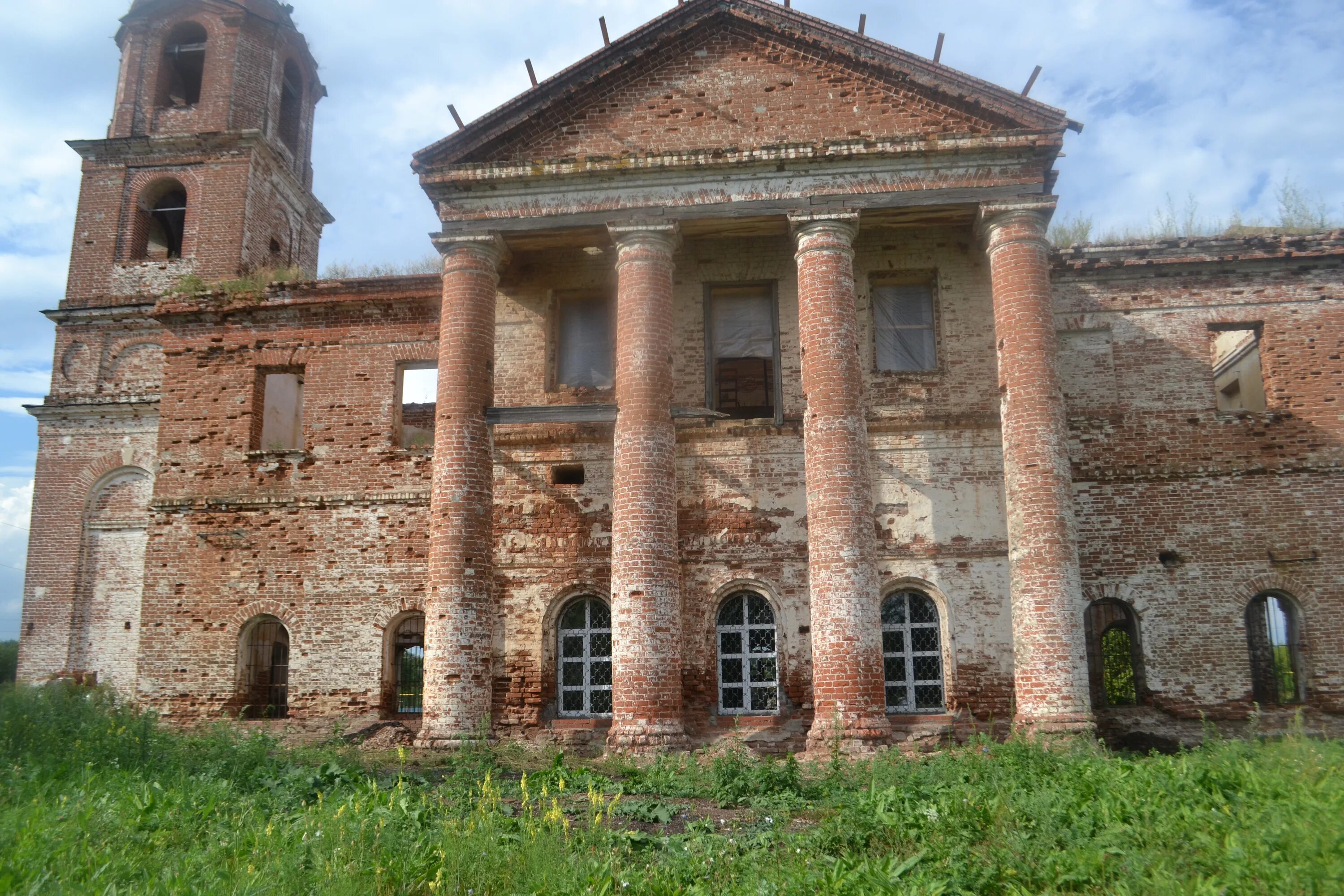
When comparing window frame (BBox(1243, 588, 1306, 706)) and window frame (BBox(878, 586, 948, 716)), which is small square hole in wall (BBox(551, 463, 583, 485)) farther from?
window frame (BBox(1243, 588, 1306, 706))

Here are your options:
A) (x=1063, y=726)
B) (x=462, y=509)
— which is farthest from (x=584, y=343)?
(x=1063, y=726)

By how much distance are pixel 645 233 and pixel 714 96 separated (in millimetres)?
2370


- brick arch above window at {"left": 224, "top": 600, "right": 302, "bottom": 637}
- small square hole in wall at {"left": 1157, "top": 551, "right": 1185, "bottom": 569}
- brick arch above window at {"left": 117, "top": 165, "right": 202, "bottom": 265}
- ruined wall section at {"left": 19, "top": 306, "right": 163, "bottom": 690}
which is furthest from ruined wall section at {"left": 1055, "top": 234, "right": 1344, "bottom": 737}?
brick arch above window at {"left": 117, "top": 165, "right": 202, "bottom": 265}

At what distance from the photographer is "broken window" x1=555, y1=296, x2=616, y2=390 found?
1552cm

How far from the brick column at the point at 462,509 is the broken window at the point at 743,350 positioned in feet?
10.9

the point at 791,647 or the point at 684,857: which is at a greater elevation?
the point at 791,647

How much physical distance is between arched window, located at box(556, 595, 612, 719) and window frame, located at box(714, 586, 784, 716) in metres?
1.53

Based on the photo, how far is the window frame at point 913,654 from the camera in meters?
13.7

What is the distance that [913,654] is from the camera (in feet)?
45.5

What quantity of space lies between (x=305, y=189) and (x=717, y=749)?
659 inches

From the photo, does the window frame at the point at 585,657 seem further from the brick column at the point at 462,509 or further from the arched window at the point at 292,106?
the arched window at the point at 292,106

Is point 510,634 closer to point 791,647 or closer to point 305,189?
point 791,647

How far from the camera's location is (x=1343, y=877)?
5.36 meters

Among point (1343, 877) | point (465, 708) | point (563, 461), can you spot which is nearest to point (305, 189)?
point (563, 461)
